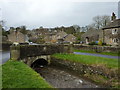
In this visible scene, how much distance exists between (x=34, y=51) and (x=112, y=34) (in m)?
20.5

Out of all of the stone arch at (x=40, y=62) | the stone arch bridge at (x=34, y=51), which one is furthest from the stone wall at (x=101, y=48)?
the stone arch at (x=40, y=62)

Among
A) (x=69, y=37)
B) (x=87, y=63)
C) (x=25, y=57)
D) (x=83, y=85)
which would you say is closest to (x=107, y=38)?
(x=87, y=63)

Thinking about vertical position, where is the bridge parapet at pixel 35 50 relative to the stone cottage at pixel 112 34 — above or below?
below

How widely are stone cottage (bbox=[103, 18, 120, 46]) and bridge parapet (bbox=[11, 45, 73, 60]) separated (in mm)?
13222

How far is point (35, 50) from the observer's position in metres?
23.7

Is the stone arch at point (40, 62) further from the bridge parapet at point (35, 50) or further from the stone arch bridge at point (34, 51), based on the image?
the bridge parapet at point (35, 50)

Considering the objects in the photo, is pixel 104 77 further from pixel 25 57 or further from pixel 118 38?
pixel 118 38

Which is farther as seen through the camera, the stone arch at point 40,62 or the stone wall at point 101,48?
the stone wall at point 101,48

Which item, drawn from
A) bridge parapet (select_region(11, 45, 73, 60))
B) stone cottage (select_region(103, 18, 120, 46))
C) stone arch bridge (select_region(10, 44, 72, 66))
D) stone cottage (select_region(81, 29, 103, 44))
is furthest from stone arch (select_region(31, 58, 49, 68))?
stone cottage (select_region(81, 29, 103, 44))

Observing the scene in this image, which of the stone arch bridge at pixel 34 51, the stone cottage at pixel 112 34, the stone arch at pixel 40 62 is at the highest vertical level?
the stone cottage at pixel 112 34

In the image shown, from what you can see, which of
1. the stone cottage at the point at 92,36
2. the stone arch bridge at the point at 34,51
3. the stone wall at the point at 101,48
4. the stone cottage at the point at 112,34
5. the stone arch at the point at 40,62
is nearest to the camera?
the stone arch bridge at the point at 34,51

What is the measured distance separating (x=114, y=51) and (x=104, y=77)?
14045 mm

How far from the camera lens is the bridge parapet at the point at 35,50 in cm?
Result: 1798

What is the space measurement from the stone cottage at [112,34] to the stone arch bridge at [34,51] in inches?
521
